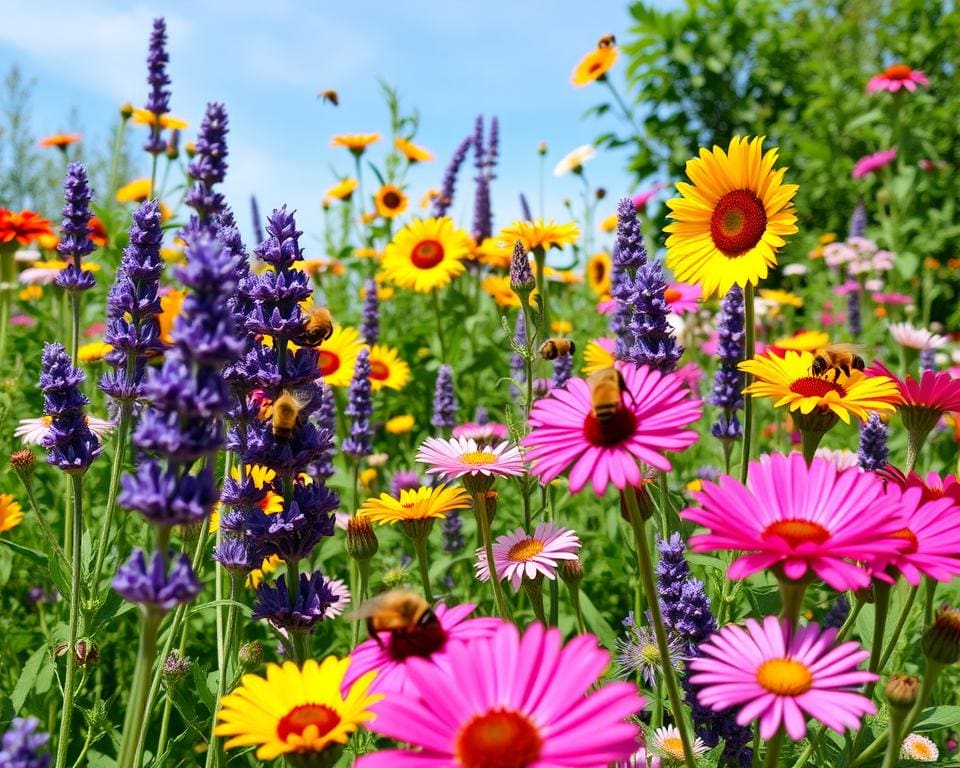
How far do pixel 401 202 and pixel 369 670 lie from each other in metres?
5.73

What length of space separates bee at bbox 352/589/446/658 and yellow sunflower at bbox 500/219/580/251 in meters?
3.07

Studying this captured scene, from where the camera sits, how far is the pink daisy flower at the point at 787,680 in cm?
122

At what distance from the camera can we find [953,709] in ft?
6.47

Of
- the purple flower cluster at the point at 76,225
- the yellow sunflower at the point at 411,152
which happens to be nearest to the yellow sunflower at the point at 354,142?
the yellow sunflower at the point at 411,152

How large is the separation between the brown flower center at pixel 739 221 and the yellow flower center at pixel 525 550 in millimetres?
1070

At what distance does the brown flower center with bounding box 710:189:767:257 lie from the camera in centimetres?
242

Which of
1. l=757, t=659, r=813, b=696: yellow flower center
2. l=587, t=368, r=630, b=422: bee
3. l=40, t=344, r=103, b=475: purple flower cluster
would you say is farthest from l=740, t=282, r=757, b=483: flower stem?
l=40, t=344, r=103, b=475: purple flower cluster

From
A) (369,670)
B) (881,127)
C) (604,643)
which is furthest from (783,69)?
(369,670)

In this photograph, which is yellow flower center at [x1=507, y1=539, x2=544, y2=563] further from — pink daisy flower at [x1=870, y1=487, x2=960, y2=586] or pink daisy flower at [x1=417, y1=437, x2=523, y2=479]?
pink daisy flower at [x1=870, y1=487, x2=960, y2=586]

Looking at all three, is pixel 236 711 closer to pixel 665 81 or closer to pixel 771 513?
pixel 771 513

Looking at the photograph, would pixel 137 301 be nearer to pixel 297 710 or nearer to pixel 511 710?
pixel 297 710

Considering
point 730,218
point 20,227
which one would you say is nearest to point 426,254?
point 20,227

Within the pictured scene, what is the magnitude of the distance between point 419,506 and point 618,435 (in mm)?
869

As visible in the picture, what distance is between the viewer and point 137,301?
2.29 m
